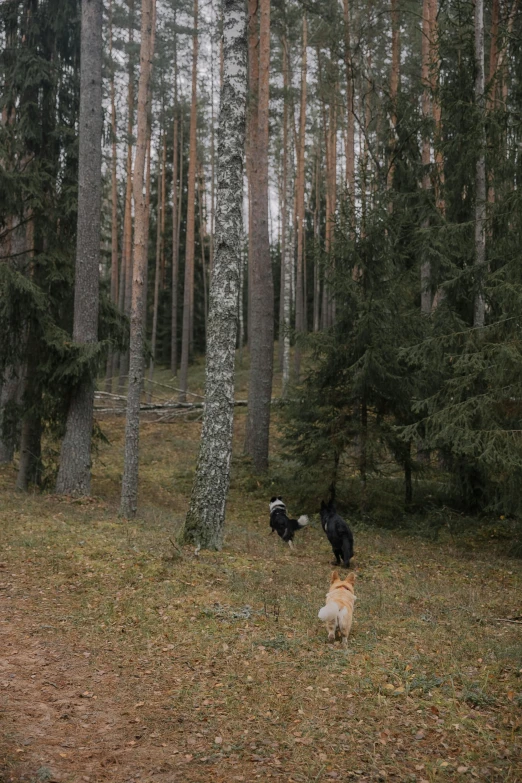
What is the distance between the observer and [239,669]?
6.03 metres

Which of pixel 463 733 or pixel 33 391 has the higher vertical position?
pixel 33 391

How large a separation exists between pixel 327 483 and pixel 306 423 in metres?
1.51

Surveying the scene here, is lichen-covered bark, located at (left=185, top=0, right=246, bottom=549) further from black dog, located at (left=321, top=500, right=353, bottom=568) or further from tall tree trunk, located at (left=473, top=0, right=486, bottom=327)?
tall tree trunk, located at (left=473, top=0, right=486, bottom=327)

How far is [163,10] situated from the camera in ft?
95.5

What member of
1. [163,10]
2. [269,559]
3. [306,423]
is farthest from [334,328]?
[163,10]

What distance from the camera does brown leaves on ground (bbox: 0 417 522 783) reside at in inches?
181

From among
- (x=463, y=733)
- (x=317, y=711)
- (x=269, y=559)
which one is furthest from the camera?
(x=269, y=559)

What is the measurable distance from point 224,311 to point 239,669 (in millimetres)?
5502

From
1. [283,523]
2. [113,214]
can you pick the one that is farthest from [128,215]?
[283,523]

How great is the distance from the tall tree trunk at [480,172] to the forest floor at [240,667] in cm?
538

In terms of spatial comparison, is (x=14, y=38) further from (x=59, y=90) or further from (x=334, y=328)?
(x=334, y=328)

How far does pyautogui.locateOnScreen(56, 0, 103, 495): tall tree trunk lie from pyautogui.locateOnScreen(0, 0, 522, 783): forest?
54 millimetres

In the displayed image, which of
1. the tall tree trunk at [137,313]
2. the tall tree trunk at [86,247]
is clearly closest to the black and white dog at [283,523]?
the tall tree trunk at [137,313]

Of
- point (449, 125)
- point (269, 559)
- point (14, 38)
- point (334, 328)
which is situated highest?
point (14, 38)
